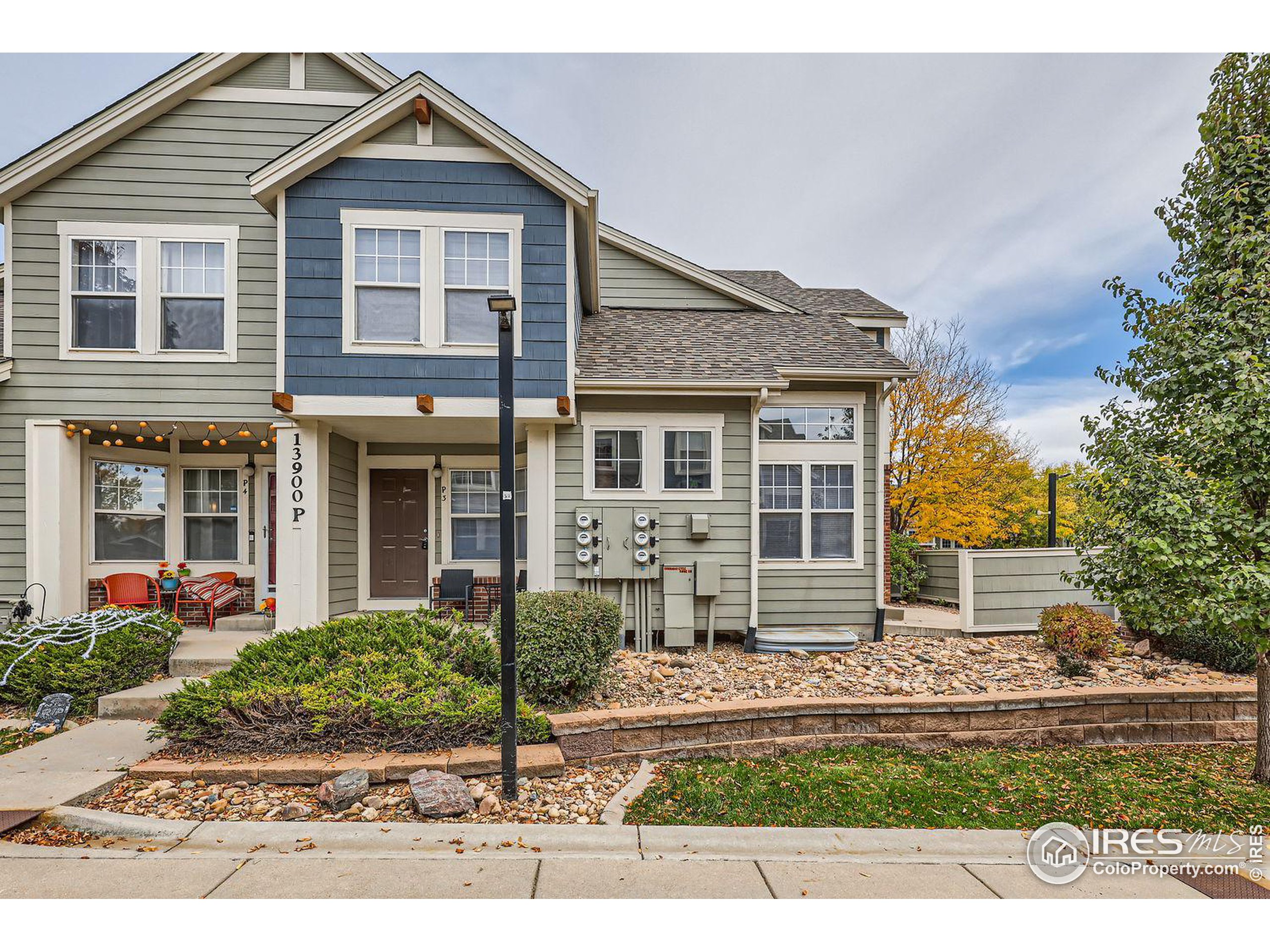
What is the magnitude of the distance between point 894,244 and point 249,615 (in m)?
19.1

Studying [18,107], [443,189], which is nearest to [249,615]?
[443,189]

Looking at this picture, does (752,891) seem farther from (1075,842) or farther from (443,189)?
(443,189)

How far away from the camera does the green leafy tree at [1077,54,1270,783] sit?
3.65 m

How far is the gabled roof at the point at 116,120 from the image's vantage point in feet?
20.7

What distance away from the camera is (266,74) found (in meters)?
6.98

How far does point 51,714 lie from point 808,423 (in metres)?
8.29

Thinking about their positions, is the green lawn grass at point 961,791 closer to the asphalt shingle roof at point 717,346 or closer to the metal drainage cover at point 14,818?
the metal drainage cover at point 14,818

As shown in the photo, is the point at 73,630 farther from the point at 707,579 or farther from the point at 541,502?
the point at 707,579

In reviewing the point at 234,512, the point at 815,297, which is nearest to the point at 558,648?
the point at 234,512

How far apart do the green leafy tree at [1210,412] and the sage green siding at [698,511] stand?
11.9 ft

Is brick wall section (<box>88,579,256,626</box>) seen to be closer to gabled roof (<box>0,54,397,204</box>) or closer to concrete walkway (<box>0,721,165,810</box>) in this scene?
concrete walkway (<box>0,721,165,810</box>)

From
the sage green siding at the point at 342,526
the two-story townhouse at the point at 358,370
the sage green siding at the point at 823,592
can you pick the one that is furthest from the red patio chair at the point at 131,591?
the sage green siding at the point at 823,592

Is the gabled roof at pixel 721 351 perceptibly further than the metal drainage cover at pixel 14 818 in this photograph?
Yes
